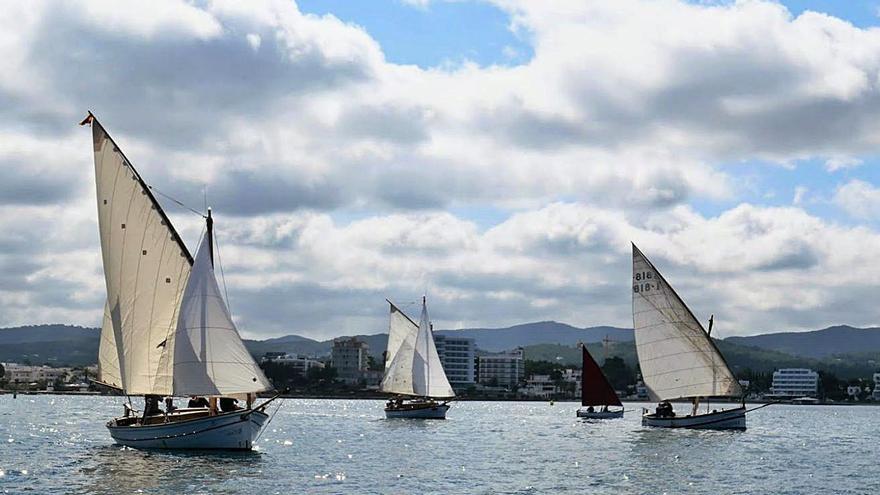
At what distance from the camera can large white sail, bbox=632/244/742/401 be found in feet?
344

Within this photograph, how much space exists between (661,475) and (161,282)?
30.2m

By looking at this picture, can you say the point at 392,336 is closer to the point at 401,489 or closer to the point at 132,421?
the point at 132,421

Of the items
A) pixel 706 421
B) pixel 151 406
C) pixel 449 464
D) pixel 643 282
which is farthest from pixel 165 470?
pixel 706 421

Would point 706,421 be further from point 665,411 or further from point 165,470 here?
point 165,470

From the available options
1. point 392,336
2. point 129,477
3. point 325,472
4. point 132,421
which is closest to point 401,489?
point 325,472

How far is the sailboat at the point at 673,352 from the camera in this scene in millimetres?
104938

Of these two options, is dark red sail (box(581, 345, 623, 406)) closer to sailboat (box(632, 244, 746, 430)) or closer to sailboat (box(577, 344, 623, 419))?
sailboat (box(577, 344, 623, 419))

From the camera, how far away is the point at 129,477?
58438 millimetres

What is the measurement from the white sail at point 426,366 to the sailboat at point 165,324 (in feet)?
202

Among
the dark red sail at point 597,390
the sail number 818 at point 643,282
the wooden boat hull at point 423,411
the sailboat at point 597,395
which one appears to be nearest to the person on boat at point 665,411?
the sail number 818 at point 643,282

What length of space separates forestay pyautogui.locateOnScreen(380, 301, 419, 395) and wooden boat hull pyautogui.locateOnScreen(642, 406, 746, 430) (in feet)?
103

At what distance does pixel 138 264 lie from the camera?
2751 inches

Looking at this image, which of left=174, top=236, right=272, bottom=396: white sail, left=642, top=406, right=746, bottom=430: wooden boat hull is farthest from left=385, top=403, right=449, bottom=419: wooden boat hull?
left=174, top=236, right=272, bottom=396: white sail

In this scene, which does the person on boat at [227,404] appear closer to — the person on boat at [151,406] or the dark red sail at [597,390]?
the person on boat at [151,406]
